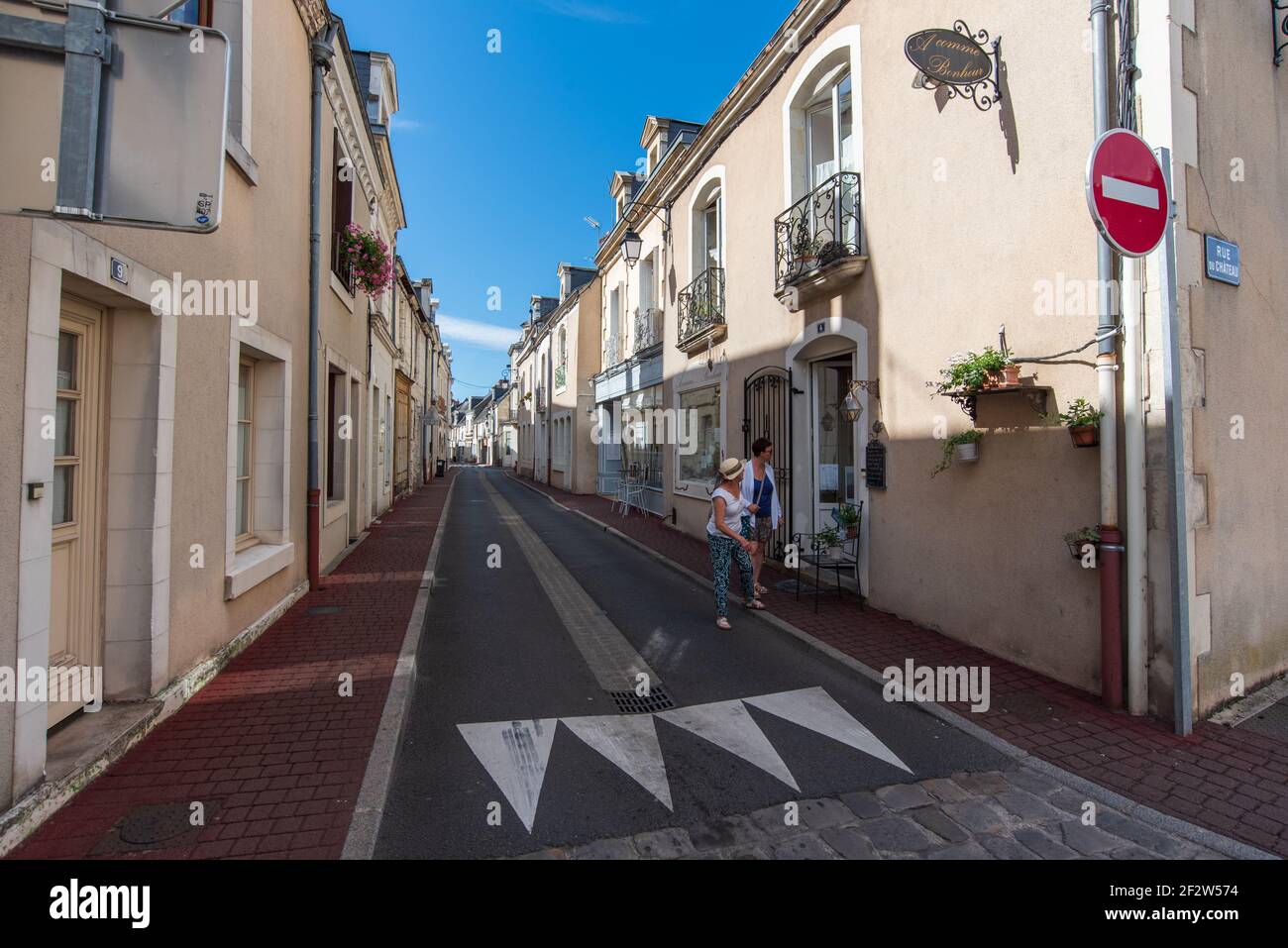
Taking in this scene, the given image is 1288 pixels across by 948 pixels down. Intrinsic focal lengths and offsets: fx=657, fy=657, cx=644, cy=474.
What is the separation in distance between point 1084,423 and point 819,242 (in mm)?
4048

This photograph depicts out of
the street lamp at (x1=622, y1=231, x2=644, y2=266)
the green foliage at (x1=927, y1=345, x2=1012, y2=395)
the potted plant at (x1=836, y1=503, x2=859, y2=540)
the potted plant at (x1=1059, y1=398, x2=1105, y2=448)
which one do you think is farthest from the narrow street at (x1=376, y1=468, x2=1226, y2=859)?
the street lamp at (x1=622, y1=231, x2=644, y2=266)

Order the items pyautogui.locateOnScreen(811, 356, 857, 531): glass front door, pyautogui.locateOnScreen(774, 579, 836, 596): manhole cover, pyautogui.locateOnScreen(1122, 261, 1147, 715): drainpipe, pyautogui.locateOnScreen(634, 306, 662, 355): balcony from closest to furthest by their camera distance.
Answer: pyautogui.locateOnScreen(1122, 261, 1147, 715): drainpipe → pyautogui.locateOnScreen(774, 579, 836, 596): manhole cover → pyautogui.locateOnScreen(811, 356, 857, 531): glass front door → pyautogui.locateOnScreen(634, 306, 662, 355): balcony

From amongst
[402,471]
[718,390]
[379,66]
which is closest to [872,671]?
[718,390]

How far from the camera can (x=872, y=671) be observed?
487 centimetres

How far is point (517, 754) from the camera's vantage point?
144 inches

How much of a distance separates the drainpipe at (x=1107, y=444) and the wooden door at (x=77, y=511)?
595 centimetres

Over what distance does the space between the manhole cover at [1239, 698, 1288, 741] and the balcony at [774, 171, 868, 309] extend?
476 centimetres

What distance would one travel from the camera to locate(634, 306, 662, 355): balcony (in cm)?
1491

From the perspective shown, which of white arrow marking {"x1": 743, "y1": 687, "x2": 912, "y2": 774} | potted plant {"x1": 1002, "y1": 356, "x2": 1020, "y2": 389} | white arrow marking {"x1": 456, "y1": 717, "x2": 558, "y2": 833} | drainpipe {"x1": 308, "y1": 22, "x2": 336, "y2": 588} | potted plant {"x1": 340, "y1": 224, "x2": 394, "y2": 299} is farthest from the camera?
potted plant {"x1": 340, "y1": 224, "x2": 394, "y2": 299}

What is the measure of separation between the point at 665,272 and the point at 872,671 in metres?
10.4

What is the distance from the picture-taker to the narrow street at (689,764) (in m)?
2.87

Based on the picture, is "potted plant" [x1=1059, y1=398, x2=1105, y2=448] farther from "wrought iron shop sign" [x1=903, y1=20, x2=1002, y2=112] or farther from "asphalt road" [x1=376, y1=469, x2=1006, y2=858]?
"wrought iron shop sign" [x1=903, y1=20, x2=1002, y2=112]

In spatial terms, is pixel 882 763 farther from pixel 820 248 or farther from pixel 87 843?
pixel 820 248
